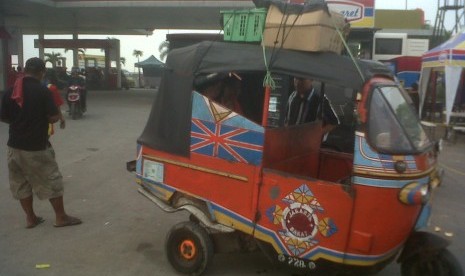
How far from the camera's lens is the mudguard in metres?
3.38

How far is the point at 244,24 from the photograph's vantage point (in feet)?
12.7

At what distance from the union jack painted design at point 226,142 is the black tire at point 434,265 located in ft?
4.56

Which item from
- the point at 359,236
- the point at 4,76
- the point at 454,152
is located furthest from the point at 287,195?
the point at 4,76

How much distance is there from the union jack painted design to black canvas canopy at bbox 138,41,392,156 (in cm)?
12

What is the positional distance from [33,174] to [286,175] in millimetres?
2950

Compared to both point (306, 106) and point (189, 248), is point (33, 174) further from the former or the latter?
point (306, 106)

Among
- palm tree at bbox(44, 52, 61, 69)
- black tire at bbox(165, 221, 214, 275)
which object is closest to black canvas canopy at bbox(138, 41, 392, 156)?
black tire at bbox(165, 221, 214, 275)

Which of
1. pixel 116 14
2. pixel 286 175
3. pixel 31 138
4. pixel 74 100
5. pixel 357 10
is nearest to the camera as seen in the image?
pixel 286 175

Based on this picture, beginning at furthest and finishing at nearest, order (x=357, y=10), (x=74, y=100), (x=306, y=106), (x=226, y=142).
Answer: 1. (x=357, y=10)
2. (x=74, y=100)
3. (x=306, y=106)
4. (x=226, y=142)

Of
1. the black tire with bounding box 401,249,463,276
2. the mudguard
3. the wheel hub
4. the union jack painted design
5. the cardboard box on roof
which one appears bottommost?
the wheel hub

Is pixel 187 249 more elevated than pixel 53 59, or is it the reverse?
pixel 53 59

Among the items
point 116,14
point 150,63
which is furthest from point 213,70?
point 150,63

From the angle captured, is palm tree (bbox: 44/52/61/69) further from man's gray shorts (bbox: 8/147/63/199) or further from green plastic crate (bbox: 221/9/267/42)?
green plastic crate (bbox: 221/9/267/42)

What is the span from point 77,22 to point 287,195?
28010 mm
